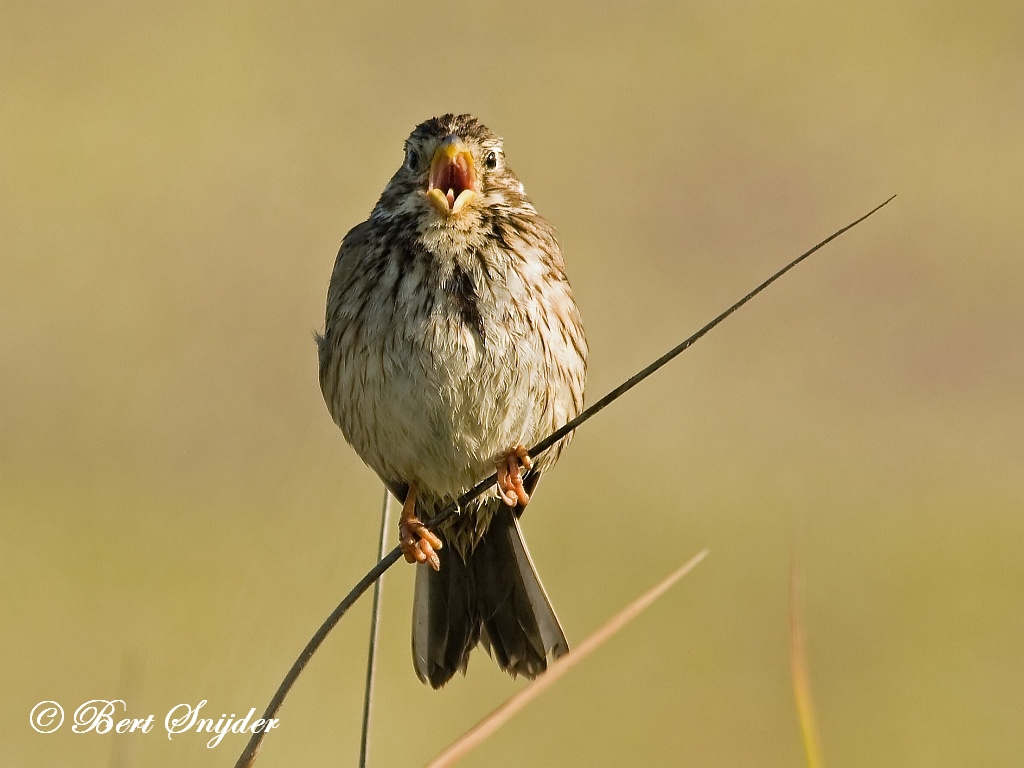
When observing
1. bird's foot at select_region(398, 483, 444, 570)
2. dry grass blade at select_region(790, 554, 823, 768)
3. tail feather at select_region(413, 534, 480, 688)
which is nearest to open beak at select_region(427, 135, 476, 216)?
bird's foot at select_region(398, 483, 444, 570)

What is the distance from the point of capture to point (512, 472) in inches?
190

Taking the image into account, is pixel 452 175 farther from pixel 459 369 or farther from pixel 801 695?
pixel 801 695

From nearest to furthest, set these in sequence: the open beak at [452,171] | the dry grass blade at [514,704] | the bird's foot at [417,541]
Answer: the dry grass blade at [514,704]
the bird's foot at [417,541]
the open beak at [452,171]

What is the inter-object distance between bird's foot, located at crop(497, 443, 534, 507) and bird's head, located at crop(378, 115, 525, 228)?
715mm

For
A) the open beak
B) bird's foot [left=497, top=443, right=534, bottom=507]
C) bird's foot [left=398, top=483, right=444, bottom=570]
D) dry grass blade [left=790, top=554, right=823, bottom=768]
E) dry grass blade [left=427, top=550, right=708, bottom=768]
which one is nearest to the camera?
dry grass blade [left=427, top=550, right=708, bottom=768]

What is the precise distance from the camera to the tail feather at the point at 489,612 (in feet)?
16.0

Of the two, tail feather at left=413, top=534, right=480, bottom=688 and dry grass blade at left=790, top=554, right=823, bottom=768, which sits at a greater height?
tail feather at left=413, top=534, right=480, bottom=688

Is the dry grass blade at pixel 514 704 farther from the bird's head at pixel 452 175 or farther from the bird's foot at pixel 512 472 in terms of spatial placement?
the bird's head at pixel 452 175

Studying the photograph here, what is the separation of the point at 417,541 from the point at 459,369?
1.75 feet

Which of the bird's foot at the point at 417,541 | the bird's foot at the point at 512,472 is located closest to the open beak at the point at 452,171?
the bird's foot at the point at 512,472

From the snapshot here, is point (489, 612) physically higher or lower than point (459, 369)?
lower

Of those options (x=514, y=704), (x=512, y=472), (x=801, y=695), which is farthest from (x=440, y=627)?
(x=514, y=704)

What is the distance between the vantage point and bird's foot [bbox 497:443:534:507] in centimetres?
480

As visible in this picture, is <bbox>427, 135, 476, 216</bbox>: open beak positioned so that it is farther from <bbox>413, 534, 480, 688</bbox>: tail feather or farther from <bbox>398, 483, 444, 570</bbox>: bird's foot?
<bbox>413, 534, 480, 688</bbox>: tail feather
